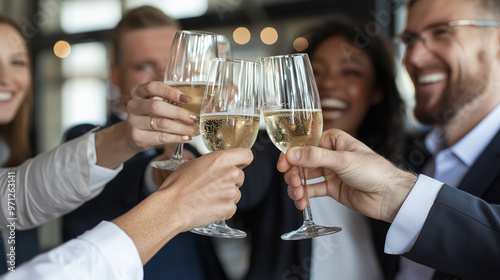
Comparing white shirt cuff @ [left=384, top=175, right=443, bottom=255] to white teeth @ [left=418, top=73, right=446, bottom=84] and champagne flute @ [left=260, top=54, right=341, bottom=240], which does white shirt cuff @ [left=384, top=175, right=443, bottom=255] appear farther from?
white teeth @ [left=418, top=73, right=446, bottom=84]

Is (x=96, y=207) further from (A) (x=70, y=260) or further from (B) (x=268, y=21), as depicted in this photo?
(B) (x=268, y=21)

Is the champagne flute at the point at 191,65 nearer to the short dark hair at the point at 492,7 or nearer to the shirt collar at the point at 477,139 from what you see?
the shirt collar at the point at 477,139

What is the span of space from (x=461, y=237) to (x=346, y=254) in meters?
0.68

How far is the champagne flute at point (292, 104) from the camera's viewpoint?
1.07 m

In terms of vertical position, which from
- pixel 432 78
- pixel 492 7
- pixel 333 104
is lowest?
pixel 333 104

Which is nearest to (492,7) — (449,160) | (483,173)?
(449,160)

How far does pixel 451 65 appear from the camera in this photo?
197 centimetres

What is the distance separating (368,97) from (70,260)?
1.81 meters

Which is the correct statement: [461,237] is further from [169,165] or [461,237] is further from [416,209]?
[169,165]

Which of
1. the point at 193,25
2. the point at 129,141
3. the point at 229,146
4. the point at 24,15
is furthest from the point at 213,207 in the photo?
the point at 24,15

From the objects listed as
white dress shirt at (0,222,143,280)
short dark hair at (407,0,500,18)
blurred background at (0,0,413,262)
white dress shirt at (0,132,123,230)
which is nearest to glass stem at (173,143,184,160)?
white dress shirt at (0,132,123,230)

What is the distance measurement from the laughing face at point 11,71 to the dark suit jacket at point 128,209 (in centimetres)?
78

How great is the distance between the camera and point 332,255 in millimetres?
1757

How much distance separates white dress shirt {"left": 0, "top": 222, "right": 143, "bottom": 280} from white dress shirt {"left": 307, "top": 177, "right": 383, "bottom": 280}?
0.96 metres
